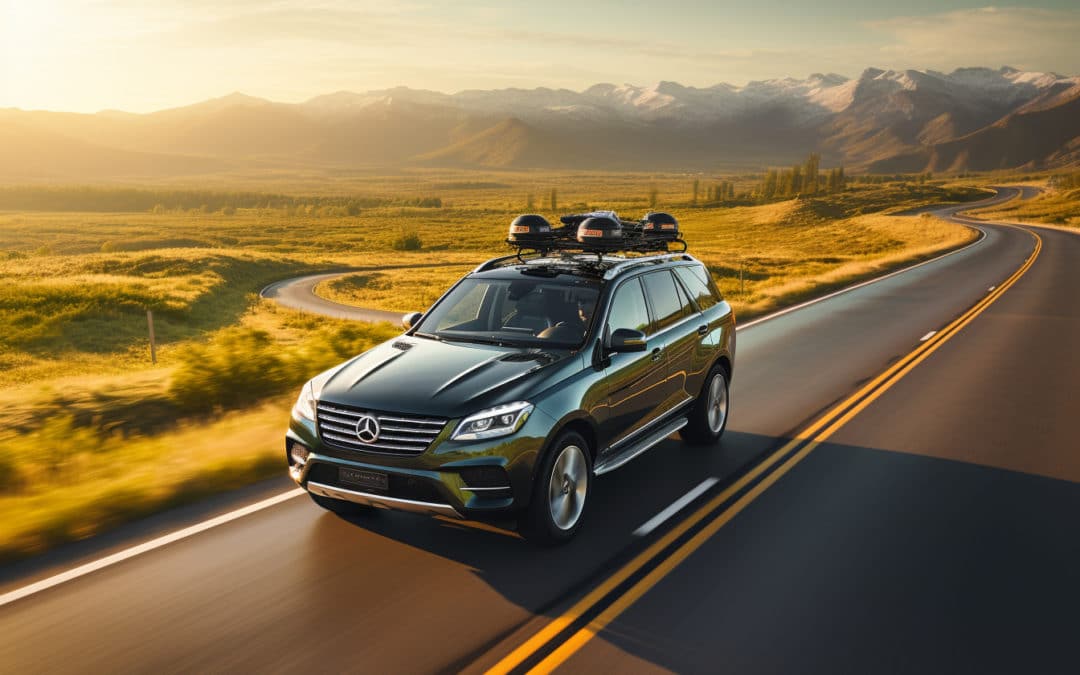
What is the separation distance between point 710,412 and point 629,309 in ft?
6.12

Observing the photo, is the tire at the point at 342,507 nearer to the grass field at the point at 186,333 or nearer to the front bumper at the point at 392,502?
the front bumper at the point at 392,502

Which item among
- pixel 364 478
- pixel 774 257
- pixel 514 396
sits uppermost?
pixel 514 396

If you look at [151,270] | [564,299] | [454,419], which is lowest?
[151,270]

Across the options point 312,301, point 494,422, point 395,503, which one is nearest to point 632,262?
point 494,422

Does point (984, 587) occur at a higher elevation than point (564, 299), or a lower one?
lower

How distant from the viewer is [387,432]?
17.7 ft

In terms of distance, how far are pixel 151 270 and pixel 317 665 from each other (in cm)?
6898

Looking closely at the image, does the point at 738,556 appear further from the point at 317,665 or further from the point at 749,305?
the point at 749,305

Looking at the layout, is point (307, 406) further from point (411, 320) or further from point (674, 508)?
point (674, 508)

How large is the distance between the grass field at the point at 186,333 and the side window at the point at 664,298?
350 cm

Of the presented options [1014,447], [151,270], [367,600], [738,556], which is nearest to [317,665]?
[367,600]

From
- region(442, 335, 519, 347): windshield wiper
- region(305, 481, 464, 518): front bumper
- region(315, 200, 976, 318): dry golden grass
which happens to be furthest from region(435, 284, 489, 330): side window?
region(315, 200, 976, 318): dry golden grass

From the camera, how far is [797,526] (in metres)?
6.36

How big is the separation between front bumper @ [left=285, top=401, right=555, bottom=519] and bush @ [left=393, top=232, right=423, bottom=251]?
98.0 m
